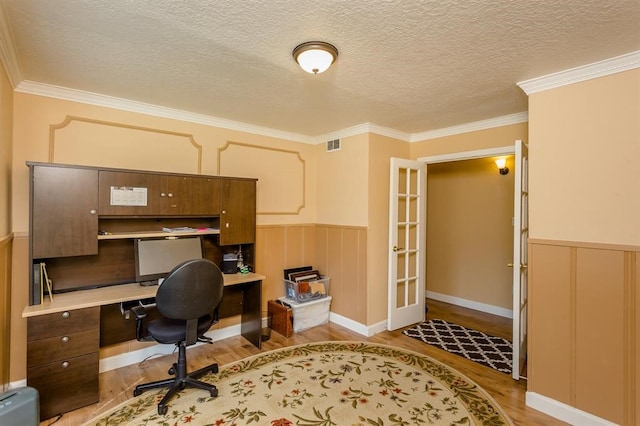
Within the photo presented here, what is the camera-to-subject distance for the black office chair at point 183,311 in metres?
2.13

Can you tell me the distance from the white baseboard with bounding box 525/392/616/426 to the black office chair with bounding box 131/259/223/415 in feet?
7.81

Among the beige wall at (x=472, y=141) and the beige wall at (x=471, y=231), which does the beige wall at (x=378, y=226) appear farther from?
the beige wall at (x=471, y=231)

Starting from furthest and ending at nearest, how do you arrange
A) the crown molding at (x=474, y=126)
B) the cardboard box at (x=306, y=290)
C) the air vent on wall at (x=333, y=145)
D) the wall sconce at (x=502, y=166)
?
the wall sconce at (x=502, y=166) < the air vent on wall at (x=333, y=145) < the cardboard box at (x=306, y=290) < the crown molding at (x=474, y=126)

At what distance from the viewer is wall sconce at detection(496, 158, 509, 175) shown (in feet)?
13.5

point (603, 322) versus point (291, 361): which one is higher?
point (603, 322)

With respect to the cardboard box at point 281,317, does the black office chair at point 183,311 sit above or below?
above

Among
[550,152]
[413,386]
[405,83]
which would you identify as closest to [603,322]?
[550,152]

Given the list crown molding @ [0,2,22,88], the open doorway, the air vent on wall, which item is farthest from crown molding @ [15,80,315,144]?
the open doorway

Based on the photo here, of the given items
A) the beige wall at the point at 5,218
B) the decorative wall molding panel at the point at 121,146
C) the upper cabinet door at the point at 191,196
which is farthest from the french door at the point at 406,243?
the beige wall at the point at 5,218

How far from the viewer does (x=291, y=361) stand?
2.92 metres

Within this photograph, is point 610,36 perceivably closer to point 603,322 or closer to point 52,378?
point 603,322

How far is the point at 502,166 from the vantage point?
4.18 m

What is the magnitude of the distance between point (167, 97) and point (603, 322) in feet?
12.4

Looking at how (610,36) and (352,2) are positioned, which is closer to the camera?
(352,2)
